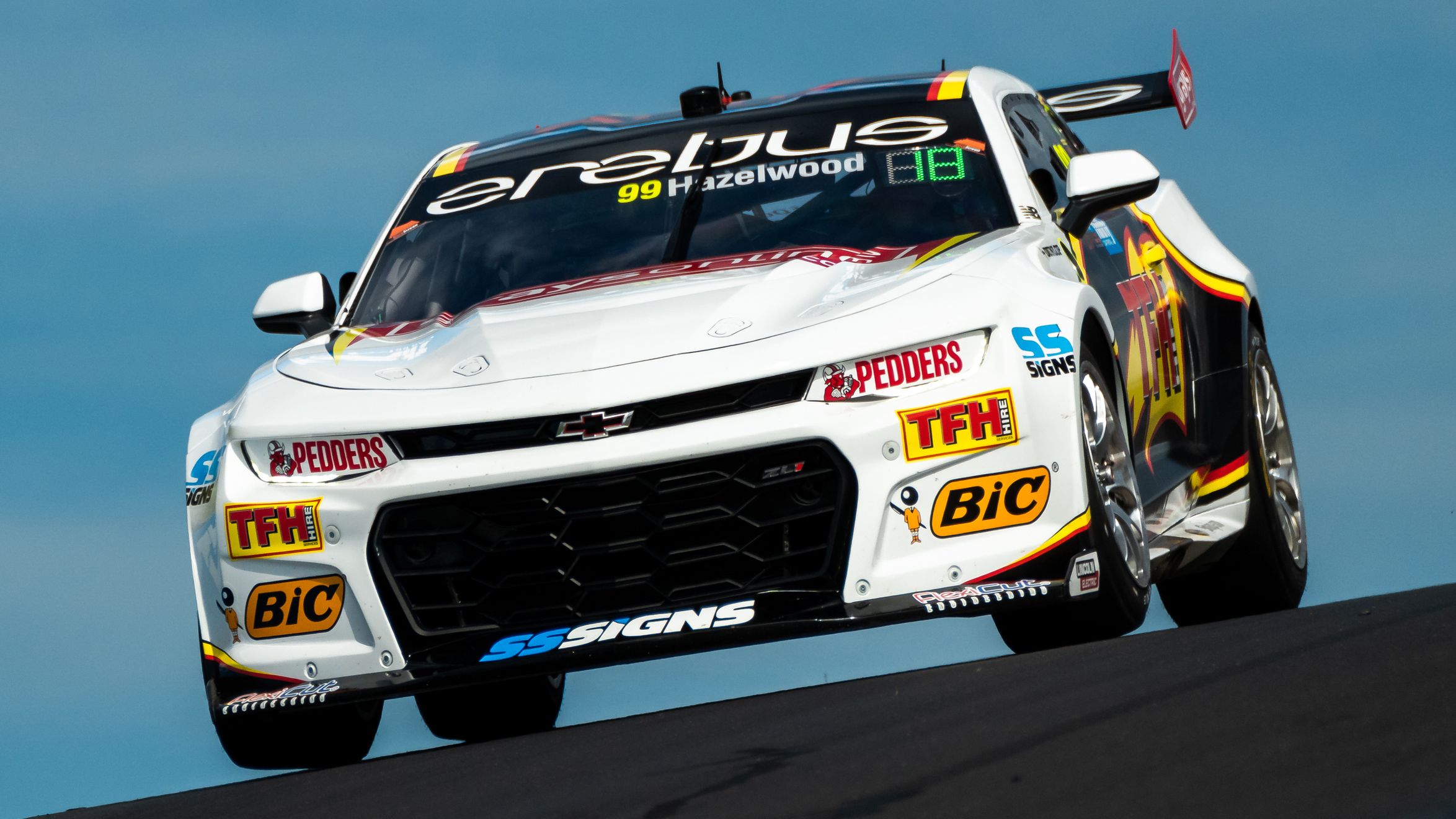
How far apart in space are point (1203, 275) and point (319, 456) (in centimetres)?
354

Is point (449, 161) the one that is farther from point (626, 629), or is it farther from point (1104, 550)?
point (1104, 550)

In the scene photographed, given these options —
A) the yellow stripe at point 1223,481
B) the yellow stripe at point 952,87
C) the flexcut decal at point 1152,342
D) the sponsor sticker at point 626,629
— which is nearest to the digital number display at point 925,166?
the yellow stripe at point 952,87

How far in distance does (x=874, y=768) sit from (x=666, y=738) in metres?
0.93

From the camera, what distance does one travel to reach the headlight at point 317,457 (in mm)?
4910

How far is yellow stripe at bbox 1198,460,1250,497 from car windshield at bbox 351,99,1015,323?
1368 millimetres

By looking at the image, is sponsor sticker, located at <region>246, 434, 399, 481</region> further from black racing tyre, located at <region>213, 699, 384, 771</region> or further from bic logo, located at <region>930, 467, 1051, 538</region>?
bic logo, located at <region>930, 467, 1051, 538</region>

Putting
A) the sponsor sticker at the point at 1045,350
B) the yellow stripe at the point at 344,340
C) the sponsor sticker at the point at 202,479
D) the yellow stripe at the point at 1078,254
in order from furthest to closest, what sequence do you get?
the yellow stripe at the point at 1078,254 → the yellow stripe at the point at 344,340 → the sponsor sticker at the point at 202,479 → the sponsor sticker at the point at 1045,350

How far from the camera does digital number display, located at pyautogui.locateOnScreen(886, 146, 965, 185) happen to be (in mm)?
5996

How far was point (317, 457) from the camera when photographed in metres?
4.98

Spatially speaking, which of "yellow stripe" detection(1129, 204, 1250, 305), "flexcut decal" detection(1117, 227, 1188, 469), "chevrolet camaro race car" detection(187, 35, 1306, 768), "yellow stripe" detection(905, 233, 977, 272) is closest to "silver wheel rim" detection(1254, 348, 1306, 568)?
"yellow stripe" detection(1129, 204, 1250, 305)

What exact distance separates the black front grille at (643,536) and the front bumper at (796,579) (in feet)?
0.07

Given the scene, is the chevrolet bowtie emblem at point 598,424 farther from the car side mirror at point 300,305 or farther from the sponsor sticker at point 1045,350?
the car side mirror at point 300,305

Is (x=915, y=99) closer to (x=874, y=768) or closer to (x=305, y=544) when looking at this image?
(x=305, y=544)

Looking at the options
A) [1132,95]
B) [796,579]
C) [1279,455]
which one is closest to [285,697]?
[796,579]
